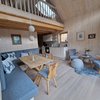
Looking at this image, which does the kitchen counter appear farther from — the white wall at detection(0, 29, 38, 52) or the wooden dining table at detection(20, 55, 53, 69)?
the wooden dining table at detection(20, 55, 53, 69)

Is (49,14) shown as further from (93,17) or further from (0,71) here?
(0,71)

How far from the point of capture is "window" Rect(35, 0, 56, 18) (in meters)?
4.17

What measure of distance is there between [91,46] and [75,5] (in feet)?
8.14

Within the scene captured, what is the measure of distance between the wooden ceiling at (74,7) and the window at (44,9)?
20.9 inches

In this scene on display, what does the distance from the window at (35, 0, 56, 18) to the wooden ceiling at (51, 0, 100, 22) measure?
53 centimetres

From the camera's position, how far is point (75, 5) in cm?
437

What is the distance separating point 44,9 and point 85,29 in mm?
2678

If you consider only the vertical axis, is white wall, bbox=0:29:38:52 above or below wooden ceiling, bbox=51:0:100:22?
below

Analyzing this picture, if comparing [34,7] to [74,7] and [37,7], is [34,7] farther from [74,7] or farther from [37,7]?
[74,7]

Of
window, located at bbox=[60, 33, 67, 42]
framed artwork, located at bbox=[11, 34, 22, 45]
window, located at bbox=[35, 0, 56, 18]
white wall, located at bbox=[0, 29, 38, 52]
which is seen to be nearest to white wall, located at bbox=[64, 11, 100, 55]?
window, located at bbox=[60, 33, 67, 42]

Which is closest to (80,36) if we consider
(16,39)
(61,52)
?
(61,52)

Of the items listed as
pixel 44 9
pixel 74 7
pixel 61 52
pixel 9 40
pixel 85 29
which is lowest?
pixel 61 52

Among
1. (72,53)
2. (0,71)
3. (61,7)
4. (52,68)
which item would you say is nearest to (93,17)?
(61,7)

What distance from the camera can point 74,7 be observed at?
14.8 feet
